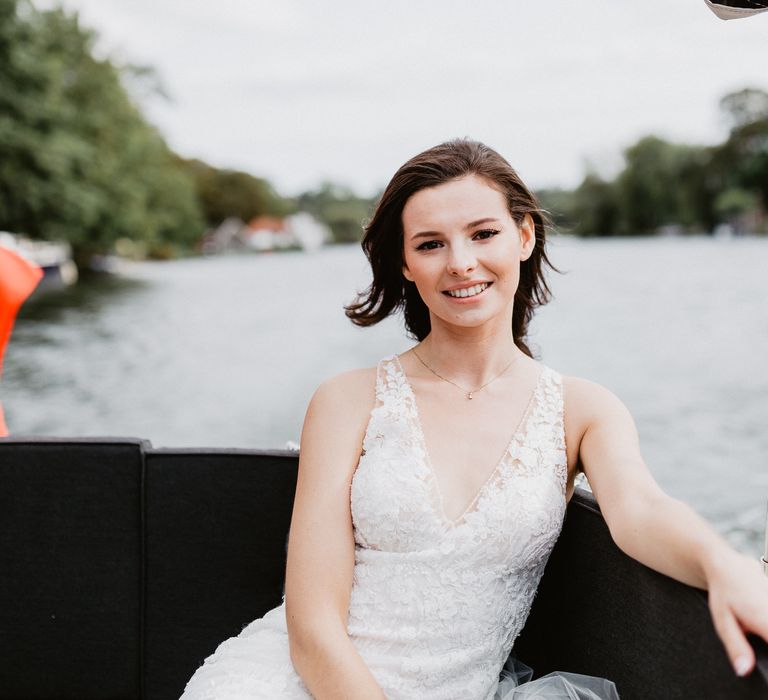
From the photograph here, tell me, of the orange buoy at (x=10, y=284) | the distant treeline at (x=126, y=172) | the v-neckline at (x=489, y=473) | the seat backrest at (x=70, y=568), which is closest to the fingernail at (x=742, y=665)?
the v-neckline at (x=489, y=473)

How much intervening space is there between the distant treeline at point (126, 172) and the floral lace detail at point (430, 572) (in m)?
0.77

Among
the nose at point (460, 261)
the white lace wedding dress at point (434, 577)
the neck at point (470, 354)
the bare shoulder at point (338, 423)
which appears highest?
the nose at point (460, 261)

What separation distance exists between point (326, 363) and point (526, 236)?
46.0ft

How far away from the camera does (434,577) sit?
5.63 feet

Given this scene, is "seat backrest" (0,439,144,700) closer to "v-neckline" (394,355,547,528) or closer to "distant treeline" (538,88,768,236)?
"v-neckline" (394,355,547,528)

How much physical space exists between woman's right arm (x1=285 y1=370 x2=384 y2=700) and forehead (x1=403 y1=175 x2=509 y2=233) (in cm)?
41

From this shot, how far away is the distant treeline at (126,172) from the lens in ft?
75.9

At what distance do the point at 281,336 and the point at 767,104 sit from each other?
46252 mm

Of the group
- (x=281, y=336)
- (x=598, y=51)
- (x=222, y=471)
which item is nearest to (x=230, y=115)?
(x=598, y=51)

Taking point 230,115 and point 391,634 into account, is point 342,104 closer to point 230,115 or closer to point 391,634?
point 230,115

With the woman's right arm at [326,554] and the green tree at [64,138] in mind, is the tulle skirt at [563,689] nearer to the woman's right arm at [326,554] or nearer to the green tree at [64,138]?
the woman's right arm at [326,554]

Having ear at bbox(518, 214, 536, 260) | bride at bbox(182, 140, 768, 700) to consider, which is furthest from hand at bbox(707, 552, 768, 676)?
ear at bbox(518, 214, 536, 260)

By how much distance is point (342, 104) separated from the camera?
46531 millimetres

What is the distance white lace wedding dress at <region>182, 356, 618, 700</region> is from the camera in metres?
1.69
